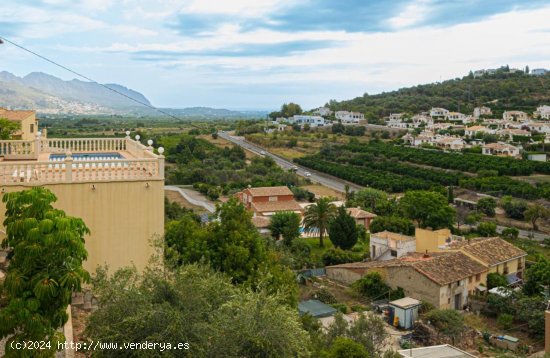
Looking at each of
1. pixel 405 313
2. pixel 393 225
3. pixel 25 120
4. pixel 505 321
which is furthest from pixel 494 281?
pixel 25 120

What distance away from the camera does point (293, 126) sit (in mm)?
97188

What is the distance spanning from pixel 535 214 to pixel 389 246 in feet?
50.6

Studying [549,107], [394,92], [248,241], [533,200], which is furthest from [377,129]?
[248,241]

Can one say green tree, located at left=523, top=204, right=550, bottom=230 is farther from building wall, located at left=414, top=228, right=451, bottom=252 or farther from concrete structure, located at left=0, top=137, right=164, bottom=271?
concrete structure, located at left=0, top=137, right=164, bottom=271

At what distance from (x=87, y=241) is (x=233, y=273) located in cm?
376

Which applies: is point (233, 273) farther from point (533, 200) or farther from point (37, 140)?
point (533, 200)

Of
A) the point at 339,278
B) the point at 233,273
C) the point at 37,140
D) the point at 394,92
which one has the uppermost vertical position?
the point at 394,92

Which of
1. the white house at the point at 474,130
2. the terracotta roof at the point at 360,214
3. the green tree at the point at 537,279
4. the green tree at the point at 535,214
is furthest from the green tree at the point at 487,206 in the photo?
the white house at the point at 474,130

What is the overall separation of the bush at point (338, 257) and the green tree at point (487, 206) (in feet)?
55.8

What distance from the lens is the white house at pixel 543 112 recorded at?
87.1 meters

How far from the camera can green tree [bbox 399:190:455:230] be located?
33969 mm

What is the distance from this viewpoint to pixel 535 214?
36.6 meters

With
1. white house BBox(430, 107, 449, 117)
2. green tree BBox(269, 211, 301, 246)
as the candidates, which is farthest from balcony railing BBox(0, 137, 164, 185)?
A: white house BBox(430, 107, 449, 117)

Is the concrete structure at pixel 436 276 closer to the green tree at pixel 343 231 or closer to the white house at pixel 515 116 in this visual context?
the green tree at pixel 343 231
